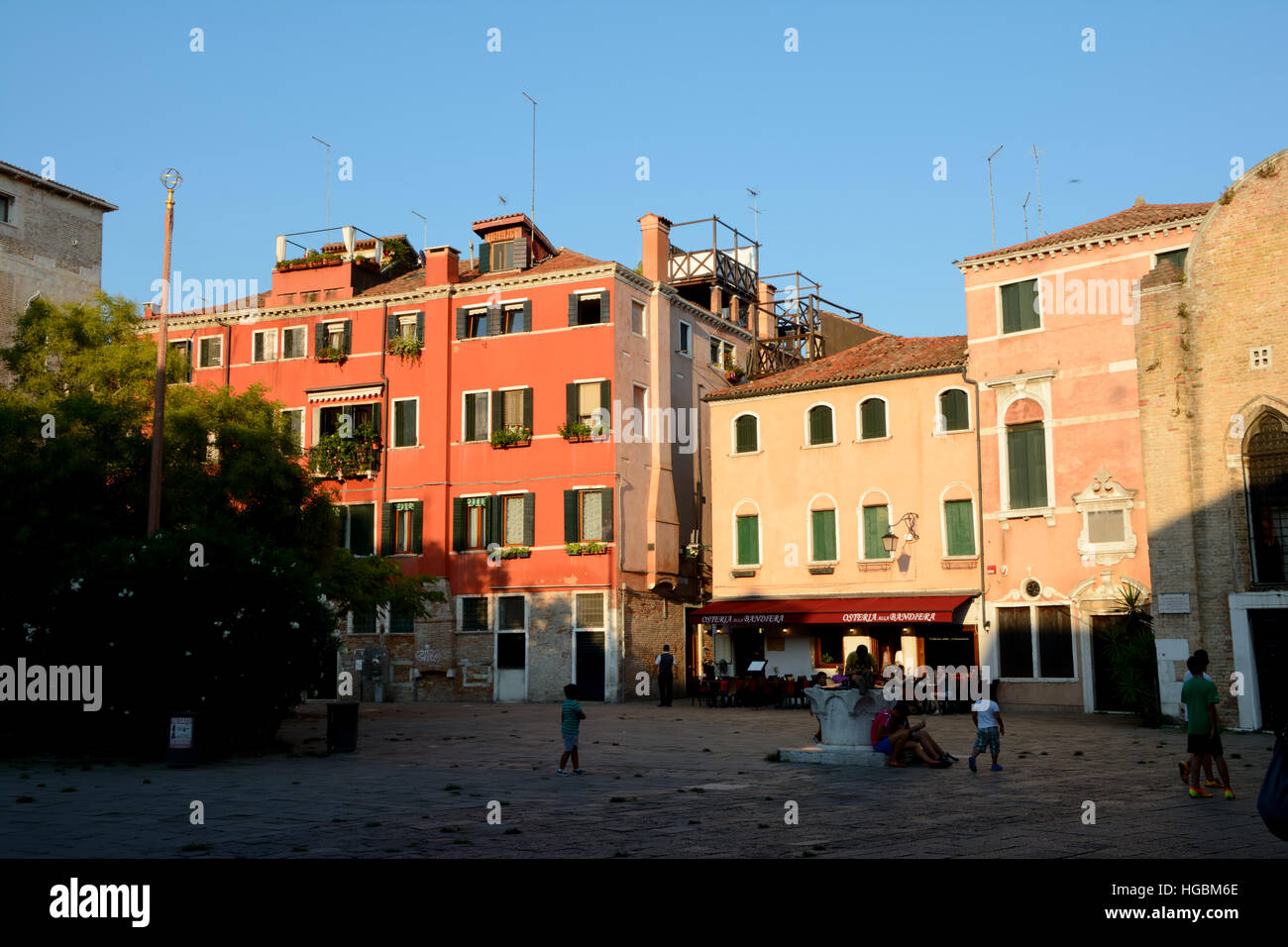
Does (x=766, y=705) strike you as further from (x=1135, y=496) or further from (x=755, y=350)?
(x=755, y=350)

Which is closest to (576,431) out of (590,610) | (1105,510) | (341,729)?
(590,610)

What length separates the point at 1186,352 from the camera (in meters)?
25.4

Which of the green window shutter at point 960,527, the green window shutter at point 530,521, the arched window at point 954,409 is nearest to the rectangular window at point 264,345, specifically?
the green window shutter at point 530,521

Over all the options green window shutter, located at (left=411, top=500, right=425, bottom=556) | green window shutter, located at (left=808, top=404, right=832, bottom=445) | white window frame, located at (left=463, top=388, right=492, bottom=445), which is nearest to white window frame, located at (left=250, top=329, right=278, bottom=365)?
white window frame, located at (left=463, top=388, right=492, bottom=445)

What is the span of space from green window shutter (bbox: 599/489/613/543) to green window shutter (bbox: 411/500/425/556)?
21.2 ft

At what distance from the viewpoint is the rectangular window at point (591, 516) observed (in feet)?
128

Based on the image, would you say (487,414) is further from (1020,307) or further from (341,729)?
(341,729)

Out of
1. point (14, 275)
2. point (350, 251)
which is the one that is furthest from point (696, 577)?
point (14, 275)

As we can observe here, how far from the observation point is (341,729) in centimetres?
2036

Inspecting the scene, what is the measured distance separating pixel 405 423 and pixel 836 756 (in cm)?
2708

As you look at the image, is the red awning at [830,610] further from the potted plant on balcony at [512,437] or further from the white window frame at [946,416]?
the potted plant on balcony at [512,437]

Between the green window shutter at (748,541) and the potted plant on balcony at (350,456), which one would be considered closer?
the green window shutter at (748,541)

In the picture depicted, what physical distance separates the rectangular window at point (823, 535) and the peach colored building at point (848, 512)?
40 millimetres
